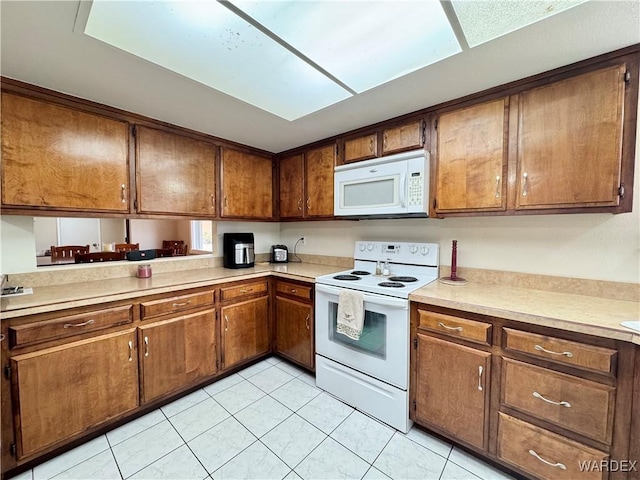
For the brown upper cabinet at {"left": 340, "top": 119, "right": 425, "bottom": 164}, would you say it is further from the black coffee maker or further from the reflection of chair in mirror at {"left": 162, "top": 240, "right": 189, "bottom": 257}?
the reflection of chair in mirror at {"left": 162, "top": 240, "right": 189, "bottom": 257}

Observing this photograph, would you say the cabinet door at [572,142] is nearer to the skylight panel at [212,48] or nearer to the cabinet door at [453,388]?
the cabinet door at [453,388]

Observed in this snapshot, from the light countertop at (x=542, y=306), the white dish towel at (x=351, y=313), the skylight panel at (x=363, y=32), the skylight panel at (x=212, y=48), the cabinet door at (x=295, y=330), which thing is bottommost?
the cabinet door at (x=295, y=330)

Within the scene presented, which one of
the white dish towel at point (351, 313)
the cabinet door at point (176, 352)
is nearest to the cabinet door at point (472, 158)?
the white dish towel at point (351, 313)

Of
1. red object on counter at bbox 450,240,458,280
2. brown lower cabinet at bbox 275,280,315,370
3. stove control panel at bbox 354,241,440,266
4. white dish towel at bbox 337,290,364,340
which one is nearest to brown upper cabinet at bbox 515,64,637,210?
red object on counter at bbox 450,240,458,280

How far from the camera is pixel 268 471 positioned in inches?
57.9

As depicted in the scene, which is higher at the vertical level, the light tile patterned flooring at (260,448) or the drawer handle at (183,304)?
the drawer handle at (183,304)

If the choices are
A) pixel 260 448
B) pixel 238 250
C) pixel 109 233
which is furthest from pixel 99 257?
pixel 260 448

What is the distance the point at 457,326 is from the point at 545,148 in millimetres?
1134

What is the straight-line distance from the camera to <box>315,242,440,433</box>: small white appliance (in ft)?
5.73

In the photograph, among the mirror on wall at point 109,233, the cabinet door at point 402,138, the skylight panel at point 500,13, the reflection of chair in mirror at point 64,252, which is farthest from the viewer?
the mirror on wall at point 109,233

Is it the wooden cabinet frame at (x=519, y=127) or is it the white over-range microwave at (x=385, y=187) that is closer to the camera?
the wooden cabinet frame at (x=519, y=127)

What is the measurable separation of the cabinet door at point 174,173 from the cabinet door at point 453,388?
2.14 meters

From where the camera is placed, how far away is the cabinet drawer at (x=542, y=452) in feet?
3.97

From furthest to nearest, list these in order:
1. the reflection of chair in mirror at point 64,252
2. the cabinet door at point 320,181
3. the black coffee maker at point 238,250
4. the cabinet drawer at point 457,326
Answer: the reflection of chair in mirror at point 64,252, the black coffee maker at point 238,250, the cabinet door at point 320,181, the cabinet drawer at point 457,326
